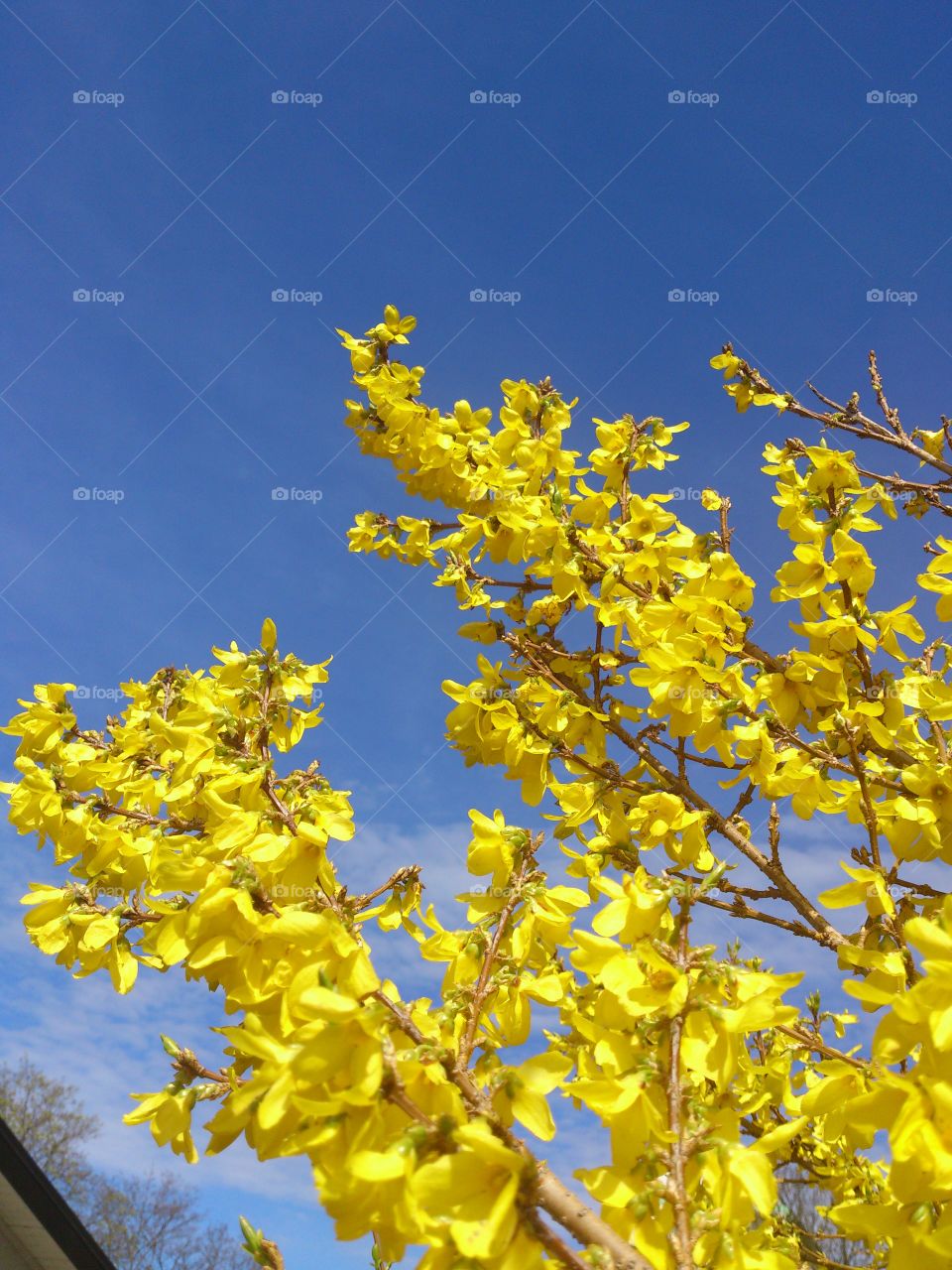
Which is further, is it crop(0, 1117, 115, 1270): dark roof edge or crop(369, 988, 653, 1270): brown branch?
crop(0, 1117, 115, 1270): dark roof edge

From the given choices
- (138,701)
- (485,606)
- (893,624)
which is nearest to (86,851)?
(138,701)

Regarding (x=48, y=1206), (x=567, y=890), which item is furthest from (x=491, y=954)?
(x=48, y=1206)

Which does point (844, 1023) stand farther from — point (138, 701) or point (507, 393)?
point (138, 701)

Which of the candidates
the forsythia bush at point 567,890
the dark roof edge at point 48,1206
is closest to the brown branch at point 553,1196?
the forsythia bush at point 567,890

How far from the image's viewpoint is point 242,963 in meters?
1.38

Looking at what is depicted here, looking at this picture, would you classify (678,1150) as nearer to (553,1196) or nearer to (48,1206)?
(553,1196)

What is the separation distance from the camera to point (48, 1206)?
4629 mm

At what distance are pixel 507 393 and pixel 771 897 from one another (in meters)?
2.31

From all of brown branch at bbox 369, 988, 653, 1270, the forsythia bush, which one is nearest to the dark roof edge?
the forsythia bush

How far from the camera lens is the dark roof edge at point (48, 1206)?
178 inches

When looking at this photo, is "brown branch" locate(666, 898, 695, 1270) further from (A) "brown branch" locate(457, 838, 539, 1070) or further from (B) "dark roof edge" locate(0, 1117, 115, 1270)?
(B) "dark roof edge" locate(0, 1117, 115, 1270)

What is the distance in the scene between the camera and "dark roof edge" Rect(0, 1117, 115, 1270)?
4.51 metres

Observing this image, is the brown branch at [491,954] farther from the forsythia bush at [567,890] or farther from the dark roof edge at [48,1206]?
the dark roof edge at [48,1206]

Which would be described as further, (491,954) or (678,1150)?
(491,954)
